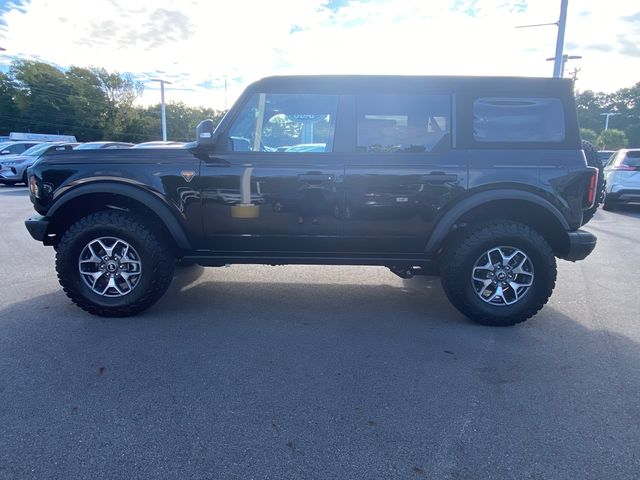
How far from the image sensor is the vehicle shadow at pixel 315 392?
210 centimetres

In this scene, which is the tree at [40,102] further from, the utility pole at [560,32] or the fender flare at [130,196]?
the fender flare at [130,196]

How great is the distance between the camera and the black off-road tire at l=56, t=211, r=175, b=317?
3.65 m

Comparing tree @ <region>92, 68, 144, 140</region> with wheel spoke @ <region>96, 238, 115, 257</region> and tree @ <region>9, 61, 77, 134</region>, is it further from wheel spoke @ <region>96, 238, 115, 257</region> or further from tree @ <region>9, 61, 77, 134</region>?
wheel spoke @ <region>96, 238, 115, 257</region>

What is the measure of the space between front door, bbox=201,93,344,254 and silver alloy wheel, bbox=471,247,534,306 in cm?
132

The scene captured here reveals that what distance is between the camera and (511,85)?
3617mm

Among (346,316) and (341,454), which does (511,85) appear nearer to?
(346,316)

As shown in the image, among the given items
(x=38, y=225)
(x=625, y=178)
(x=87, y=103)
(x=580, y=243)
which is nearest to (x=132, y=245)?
(x=38, y=225)

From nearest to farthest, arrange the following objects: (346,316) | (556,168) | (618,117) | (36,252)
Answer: (556,168), (346,316), (36,252), (618,117)

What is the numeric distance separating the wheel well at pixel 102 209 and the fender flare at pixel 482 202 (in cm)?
243

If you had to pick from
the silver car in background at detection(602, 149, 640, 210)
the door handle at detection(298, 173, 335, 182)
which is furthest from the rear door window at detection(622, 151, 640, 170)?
the door handle at detection(298, 173, 335, 182)

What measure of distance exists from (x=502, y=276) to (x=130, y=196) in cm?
338

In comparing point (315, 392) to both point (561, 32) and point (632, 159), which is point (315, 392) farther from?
point (561, 32)

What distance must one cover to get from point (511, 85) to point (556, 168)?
2.70 feet

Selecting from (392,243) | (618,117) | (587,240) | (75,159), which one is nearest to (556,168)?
(587,240)
